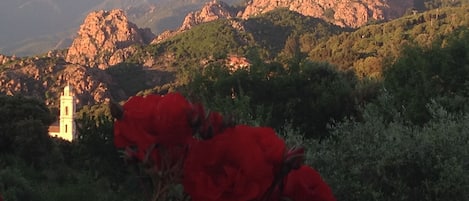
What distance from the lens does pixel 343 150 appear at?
7363 mm

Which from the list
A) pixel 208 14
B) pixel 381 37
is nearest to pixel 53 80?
pixel 381 37

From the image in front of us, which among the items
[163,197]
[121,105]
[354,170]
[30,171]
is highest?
[121,105]

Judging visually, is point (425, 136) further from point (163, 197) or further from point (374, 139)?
point (163, 197)

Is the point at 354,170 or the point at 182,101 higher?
the point at 182,101

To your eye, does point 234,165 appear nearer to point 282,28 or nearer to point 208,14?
point 282,28

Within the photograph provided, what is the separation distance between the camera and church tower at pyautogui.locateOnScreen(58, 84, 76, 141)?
2360 inches

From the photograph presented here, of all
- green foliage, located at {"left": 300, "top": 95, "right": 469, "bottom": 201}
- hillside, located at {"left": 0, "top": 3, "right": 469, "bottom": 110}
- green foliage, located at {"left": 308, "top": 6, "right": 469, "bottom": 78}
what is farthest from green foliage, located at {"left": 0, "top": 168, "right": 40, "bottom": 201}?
green foliage, located at {"left": 308, "top": 6, "right": 469, "bottom": 78}

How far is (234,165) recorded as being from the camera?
1567mm

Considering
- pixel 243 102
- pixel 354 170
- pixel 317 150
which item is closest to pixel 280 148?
pixel 354 170

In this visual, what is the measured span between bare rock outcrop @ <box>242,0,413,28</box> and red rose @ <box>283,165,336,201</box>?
123 meters

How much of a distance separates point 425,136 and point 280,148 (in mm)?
5355

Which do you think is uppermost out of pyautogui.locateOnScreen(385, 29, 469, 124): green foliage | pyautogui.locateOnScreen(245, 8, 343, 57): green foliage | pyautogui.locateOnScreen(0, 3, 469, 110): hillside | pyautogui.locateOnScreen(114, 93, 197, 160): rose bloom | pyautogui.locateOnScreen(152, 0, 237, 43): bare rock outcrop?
pyautogui.locateOnScreen(152, 0, 237, 43): bare rock outcrop

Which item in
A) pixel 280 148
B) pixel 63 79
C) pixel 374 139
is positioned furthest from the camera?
pixel 63 79

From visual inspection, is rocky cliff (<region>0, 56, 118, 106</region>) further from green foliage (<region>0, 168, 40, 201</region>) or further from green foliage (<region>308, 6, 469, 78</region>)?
green foliage (<region>0, 168, 40, 201</region>)
